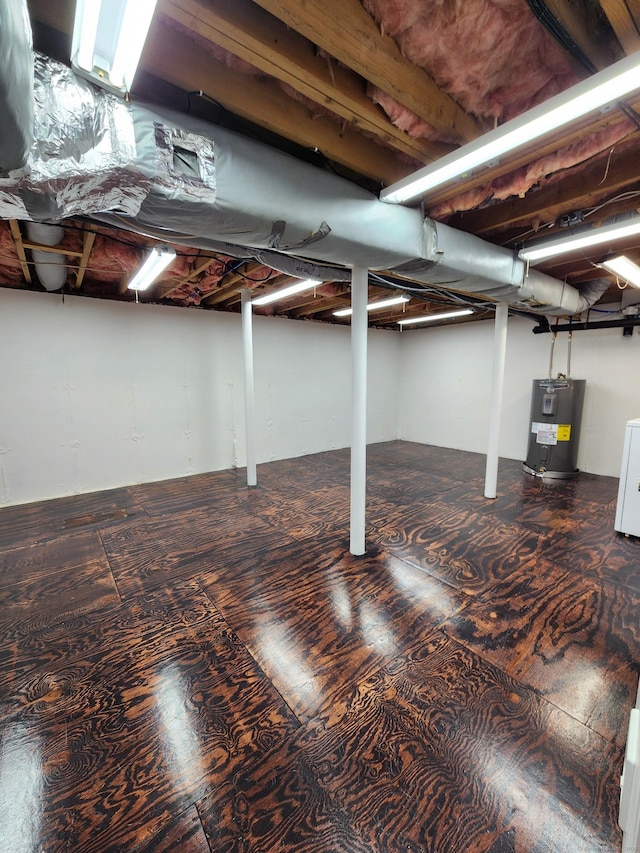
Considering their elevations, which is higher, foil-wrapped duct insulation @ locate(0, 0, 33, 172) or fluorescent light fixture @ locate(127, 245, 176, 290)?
fluorescent light fixture @ locate(127, 245, 176, 290)

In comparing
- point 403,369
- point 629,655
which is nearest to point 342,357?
point 403,369

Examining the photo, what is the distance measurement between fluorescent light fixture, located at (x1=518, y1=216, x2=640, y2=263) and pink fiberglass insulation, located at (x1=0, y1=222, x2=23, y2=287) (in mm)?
3868

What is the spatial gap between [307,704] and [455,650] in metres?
0.82

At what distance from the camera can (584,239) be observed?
2295 mm

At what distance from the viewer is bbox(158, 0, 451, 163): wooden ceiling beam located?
98 centimetres

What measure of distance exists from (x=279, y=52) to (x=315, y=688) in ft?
8.04

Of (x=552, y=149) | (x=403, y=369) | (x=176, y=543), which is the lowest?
(x=176, y=543)

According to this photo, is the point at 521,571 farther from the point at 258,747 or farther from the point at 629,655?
the point at 258,747

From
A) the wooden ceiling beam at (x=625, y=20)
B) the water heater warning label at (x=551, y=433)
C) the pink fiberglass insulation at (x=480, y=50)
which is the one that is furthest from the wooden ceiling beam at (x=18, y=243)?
the water heater warning label at (x=551, y=433)

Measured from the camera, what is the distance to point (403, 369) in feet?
23.9

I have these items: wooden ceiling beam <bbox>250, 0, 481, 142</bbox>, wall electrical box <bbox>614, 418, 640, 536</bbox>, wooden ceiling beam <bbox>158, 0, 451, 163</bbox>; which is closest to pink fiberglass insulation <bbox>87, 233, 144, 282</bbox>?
wooden ceiling beam <bbox>158, 0, 451, 163</bbox>

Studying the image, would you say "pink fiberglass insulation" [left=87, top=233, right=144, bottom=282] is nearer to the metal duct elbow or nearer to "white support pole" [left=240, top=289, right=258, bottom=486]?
"white support pole" [left=240, top=289, right=258, bottom=486]

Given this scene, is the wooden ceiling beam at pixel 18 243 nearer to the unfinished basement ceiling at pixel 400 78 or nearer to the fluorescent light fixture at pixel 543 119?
the unfinished basement ceiling at pixel 400 78

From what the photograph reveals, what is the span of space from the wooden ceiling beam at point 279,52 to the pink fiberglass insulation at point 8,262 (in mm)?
2274
